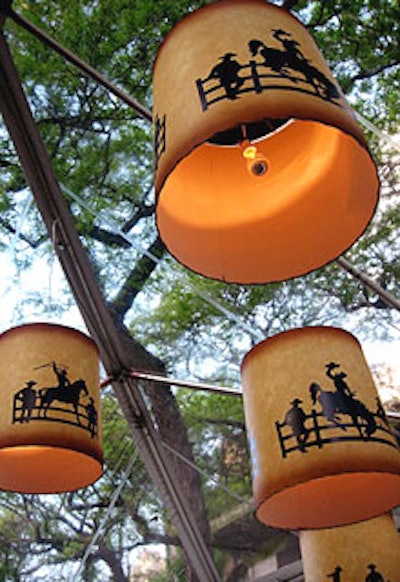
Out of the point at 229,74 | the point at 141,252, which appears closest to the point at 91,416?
the point at 229,74

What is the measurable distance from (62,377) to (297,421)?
0.87 metres

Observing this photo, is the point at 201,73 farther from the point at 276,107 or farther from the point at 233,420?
the point at 233,420

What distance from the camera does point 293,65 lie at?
1.52 metres

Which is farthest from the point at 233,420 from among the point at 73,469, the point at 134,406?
the point at 73,469

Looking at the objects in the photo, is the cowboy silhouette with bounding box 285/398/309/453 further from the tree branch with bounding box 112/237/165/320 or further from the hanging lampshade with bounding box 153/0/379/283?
the tree branch with bounding box 112/237/165/320

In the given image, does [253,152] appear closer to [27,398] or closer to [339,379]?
[339,379]

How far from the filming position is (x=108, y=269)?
19.6ft

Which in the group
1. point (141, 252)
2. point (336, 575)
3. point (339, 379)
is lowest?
point (336, 575)

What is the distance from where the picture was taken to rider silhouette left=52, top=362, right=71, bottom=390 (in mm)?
2285

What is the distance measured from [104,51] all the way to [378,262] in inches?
113

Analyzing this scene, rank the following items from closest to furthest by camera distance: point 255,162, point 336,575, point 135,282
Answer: point 255,162 < point 336,575 < point 135,282

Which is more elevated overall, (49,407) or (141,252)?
(141,252)

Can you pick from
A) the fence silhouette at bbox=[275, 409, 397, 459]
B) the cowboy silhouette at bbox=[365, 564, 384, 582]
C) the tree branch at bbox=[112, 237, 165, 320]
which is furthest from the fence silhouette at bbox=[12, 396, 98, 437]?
the tree branch at bbox=[112, 237, 165, 320]

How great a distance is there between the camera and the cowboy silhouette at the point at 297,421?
1.79m
